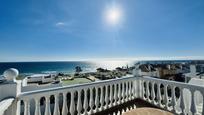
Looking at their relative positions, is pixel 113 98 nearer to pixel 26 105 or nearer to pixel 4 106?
pixel 26 105

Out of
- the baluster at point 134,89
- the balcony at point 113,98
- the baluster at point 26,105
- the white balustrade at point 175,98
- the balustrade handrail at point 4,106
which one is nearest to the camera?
the balustrade handrail at point 4,106

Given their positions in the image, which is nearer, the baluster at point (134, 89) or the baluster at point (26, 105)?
the baluster at point (26, 105)

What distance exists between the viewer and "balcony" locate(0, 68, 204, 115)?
83.0 inches

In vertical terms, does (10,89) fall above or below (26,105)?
above

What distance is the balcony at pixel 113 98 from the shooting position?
2107 millimetres

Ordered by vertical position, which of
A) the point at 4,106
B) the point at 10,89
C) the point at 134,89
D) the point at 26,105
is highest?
the point at 10,89

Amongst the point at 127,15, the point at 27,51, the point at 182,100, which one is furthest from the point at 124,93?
the point at 27,51

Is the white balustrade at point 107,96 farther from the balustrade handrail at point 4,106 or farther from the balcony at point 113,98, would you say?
the balustrade handrail at point 4,106

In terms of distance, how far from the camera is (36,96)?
2.05 m

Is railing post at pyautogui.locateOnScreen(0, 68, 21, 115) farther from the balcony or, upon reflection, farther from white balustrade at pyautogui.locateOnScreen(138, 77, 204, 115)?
white balustrade at pyautogui.locateOnScreen(138, 77, 204, 115)

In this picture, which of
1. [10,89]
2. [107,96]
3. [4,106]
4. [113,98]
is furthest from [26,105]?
[113,98]

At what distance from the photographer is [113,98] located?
323cm

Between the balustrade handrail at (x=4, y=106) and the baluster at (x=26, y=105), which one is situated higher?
the balustrade handrail at (x=4, y=106)

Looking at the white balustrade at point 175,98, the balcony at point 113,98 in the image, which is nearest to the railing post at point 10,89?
the balcony at point 113,98
